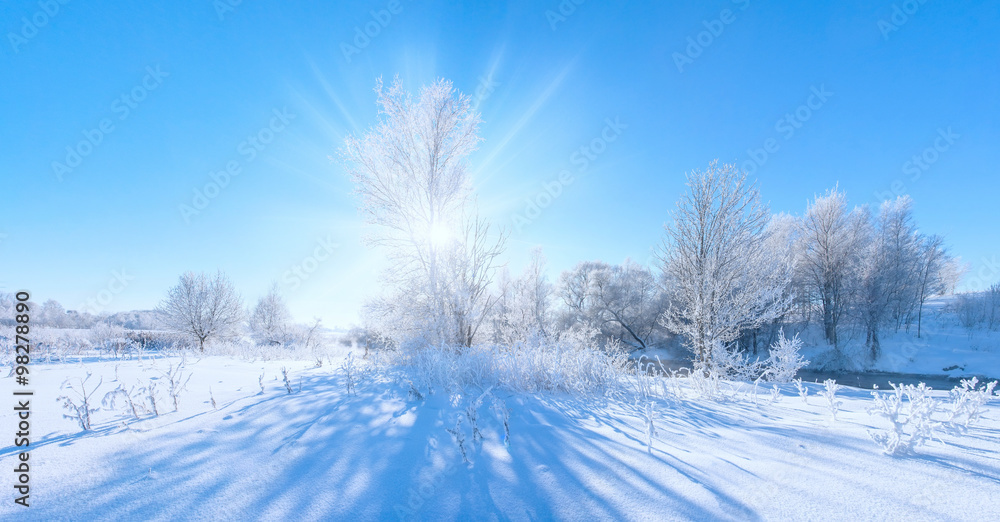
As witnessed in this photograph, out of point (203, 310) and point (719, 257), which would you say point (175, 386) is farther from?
point (203, 310)

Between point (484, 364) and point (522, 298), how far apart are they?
17096 millimetres

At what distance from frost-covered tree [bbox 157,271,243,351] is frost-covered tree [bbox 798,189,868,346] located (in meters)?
35.3

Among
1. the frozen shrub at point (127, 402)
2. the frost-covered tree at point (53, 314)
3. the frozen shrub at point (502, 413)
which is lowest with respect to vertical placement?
the frost-covered tree at point (53, 314)

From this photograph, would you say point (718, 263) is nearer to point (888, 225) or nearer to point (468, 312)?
point (468, 312)

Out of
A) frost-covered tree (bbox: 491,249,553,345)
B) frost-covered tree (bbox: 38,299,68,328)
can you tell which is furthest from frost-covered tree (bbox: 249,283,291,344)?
frost-covered tree (bbox: 38,299,68,328)

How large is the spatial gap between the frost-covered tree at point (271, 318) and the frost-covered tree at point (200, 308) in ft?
21.3

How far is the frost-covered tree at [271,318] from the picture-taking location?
27.8 m

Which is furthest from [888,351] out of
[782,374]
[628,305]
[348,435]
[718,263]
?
[348,435]

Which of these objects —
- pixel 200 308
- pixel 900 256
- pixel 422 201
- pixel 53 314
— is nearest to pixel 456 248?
pixel 422 201

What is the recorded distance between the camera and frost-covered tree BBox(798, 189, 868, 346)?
19.3 meters

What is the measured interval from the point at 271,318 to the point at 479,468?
3369 centimetres

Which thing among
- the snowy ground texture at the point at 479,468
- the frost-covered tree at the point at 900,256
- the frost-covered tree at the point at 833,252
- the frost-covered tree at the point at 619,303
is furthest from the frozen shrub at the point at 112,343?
the frost-covered tree at the point at 900,256

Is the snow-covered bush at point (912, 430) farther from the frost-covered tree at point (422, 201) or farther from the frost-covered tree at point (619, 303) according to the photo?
the frost-covered tree at point (619, 303)

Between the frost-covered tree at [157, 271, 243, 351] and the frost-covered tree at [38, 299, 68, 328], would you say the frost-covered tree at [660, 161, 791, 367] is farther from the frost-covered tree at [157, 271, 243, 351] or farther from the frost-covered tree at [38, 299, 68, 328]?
the frost-covered tree at [38, 299, 68, 328]
